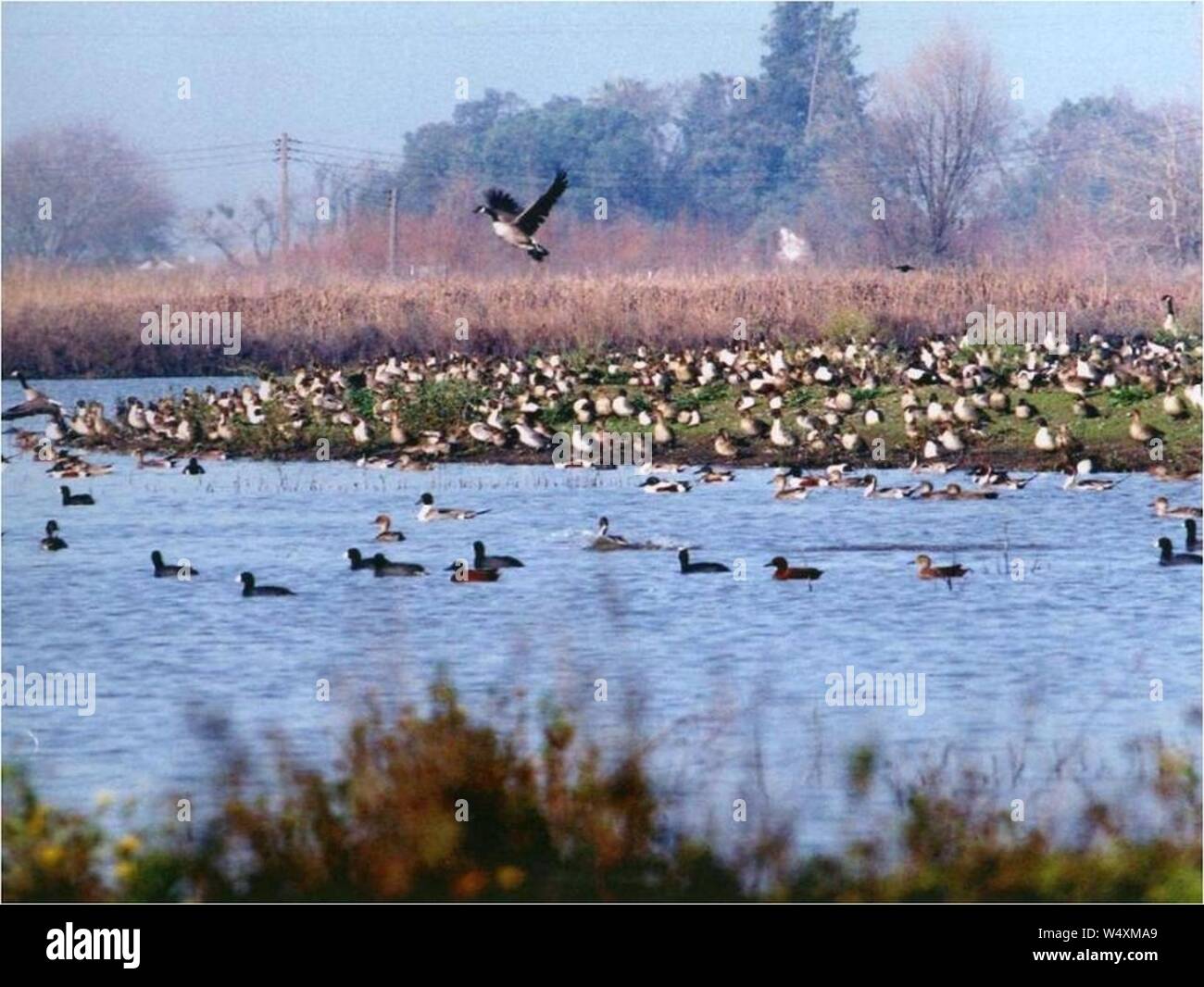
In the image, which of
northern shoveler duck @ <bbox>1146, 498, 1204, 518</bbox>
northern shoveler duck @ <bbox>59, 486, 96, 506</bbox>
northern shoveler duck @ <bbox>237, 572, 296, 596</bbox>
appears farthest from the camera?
northern shoveler duck @ <bbox>59, 486, 96, 506</bbox>

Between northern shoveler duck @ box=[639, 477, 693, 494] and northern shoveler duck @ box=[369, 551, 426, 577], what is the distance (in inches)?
146

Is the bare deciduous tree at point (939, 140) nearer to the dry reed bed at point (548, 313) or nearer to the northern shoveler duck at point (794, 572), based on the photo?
the dry reed bed at point (548, 313)

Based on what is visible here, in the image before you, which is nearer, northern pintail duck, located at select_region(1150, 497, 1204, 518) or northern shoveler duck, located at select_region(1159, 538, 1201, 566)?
northern shoveler duck, located at select_region(1159, 538, 1201, 566)

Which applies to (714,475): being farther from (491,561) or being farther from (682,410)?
(491,561)

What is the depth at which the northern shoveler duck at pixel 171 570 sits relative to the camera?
14.7 meters

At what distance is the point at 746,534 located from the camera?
1634 cm

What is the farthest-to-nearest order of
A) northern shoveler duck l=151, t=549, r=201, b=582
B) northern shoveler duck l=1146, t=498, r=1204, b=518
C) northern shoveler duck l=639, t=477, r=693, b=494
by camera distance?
northern shoveler duck l=639, t=477, r=693, b=494 → northern shoveler duck l=1146, t=498, r=1204, b=518 → northern shoveler duck l=151, t=549, r=201, b=582

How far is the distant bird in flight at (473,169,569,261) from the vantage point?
44.8 ft

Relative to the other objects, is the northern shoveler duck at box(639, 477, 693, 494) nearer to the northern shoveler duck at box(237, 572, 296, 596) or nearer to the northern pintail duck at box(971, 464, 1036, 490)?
the northern pintail duck at box(971, 464, 1036, 490)

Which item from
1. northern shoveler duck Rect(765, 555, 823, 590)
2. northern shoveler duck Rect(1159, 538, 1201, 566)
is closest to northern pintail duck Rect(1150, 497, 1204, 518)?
northern shoveler duck Rect(1159, 538, 1201, 566)

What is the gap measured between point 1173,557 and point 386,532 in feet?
A: 16.2

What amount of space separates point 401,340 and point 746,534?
1084 cm
